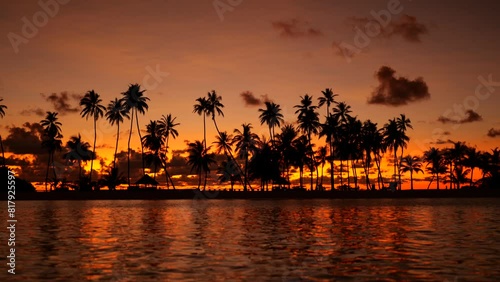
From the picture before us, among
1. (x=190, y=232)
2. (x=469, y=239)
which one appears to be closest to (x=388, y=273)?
(x=469, y=239)

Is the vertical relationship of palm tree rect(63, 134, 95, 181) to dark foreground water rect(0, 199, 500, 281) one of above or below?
above

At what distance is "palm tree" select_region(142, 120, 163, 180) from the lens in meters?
153

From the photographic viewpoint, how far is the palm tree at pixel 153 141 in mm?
153125

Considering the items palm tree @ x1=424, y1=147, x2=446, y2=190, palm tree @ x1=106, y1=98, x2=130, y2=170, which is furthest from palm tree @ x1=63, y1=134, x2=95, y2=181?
palm tree @ x1=424, y1=147, x2=446, y2=190

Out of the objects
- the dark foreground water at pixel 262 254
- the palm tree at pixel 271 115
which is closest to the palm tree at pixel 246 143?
the palm tree at pixel 271 115

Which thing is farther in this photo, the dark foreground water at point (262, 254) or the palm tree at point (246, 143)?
the palm tree at point (246, 143)

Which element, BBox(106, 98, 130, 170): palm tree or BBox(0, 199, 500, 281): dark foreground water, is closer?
BBox(0, 199, 500, 281): dark foreground water

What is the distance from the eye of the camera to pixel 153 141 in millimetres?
153125

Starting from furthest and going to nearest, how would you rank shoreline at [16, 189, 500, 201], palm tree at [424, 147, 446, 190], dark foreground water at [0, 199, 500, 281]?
palm tree at [424, 147, 446, 190] → shoreline at [16, 189, 500, 201] → dark foreground water at [0, 199, 500, 281]

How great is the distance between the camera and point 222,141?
151 metres

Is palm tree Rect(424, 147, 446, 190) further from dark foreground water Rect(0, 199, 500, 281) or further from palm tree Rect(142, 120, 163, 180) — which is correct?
dark foreground water Rect(0, 199, 500, 281)

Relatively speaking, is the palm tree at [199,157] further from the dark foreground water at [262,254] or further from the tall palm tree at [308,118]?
the dark foreground water at [262,254]

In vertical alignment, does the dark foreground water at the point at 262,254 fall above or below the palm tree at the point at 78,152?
below

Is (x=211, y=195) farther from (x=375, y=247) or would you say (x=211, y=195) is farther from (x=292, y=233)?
(x=375, y=247)
